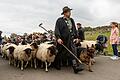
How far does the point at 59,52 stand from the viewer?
597 inches

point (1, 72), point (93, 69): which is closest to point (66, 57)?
point (93, 69)

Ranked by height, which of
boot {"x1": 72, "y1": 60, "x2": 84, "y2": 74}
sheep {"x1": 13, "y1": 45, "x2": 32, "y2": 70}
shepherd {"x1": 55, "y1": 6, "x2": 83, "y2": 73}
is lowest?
boot {"x1": 72, "y1": 60, "x2": 84, "y2": 74}

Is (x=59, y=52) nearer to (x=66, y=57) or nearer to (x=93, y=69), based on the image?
(x=66, y=57)

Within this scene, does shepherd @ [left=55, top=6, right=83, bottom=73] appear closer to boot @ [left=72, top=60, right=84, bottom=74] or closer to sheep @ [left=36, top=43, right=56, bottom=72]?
sheep @ [left=36, top=43, right=56, bottom=72]

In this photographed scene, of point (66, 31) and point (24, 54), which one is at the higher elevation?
point (66, 31)

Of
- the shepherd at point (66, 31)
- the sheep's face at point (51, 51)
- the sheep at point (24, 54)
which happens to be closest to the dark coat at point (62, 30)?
the shepherd at point (66, 31)

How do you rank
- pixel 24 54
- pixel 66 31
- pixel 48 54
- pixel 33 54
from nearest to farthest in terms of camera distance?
pixel 66 31, pixel 48 54, pixel 24 54, pixel 33 54

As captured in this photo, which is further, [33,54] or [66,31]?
[33,54]

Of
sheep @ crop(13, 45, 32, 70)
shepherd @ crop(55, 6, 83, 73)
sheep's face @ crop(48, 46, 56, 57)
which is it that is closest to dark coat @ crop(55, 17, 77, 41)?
shepherd @ crop(55, 6, 83, 73)

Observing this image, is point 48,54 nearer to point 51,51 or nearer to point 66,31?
point 51,51

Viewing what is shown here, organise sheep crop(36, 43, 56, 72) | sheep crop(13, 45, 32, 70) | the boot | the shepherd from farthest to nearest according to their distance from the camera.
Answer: sheep crop(13, 45, 32, 70) → sheep crop(36, 43, 56, 72) → the shepherd → the boot

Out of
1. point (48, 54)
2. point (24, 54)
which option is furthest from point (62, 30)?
point (24, 54)

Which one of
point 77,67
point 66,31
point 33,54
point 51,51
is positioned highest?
point 66,31

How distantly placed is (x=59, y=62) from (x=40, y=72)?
4.77ft
